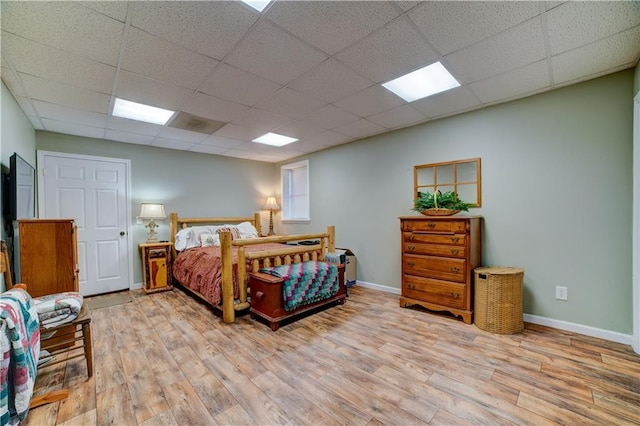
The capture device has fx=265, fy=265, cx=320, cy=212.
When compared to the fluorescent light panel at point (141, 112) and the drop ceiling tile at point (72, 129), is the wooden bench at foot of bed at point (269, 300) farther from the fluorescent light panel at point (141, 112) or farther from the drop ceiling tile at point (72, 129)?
the drop ceiling tile at point (72, 129)

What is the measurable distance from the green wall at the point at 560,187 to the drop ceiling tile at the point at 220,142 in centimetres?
273

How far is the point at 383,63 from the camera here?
2.13m

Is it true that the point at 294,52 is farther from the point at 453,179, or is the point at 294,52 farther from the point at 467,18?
the point at 453,179

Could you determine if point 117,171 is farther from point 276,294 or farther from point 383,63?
point 383,63

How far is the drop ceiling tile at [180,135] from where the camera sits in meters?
3.67

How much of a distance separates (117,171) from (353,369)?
445cm

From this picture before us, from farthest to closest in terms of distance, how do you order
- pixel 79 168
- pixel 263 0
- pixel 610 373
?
pixel 79 168
pixel 610 373
pixel 263 0

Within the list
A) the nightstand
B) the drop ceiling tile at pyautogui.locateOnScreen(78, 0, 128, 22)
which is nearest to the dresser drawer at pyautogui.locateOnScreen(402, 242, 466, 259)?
the drop ceiling tile at pyautogui.locateOnScreen(78, 0, 128, 22)

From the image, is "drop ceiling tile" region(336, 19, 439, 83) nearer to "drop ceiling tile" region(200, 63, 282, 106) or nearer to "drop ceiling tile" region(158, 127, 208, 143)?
"drop ceiling tile" region(200, 63, 282, 106)

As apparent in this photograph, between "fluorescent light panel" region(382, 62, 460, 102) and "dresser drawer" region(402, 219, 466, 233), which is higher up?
"fluorescent light panel" region(382, 62, 460, 102)

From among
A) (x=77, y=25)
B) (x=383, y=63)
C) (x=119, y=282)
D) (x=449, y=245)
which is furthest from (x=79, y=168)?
(x=449, y=245)

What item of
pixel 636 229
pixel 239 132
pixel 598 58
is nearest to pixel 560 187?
pixel 636 229

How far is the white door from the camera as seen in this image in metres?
3.67

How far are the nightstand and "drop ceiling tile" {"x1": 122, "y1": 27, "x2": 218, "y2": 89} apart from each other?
285cm
